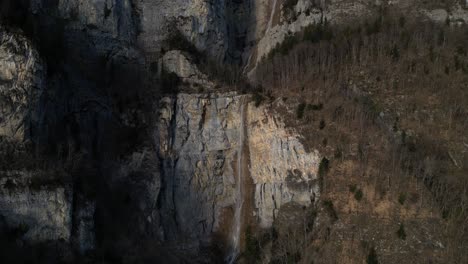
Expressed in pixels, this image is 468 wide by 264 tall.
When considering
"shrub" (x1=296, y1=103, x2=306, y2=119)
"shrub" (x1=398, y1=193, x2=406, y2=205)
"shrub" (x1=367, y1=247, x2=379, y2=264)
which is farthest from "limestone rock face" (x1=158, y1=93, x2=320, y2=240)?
"shrub" (x1=367, y1=247, x2=379, y2=264)

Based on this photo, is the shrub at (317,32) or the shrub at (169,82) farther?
the shrub at (317,32)

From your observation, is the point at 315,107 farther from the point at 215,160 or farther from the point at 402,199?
the point at 402,199

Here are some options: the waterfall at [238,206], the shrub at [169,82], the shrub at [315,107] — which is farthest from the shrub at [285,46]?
the shrub at [315,107]

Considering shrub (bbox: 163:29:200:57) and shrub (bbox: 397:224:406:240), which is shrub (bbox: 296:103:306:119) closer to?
shrub (bbox: 397:224:406:240)

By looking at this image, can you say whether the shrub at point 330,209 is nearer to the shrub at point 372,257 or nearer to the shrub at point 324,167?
the shrub at point 324,167

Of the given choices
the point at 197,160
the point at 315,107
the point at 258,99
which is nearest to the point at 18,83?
the point at 197,160

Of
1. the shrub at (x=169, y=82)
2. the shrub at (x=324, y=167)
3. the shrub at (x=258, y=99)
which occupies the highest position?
the shrub at (x=169, y=82)

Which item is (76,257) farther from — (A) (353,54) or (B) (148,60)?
(A) (353,54)
